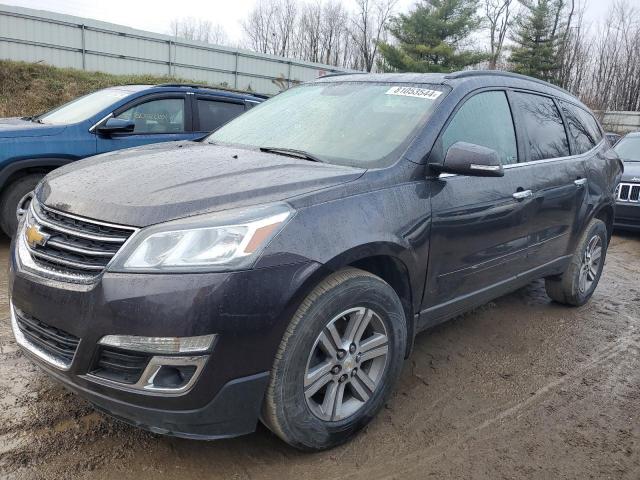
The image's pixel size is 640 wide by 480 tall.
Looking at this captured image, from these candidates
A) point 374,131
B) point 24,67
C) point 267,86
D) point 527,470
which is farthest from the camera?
point 267,86

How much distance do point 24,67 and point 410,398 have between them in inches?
699

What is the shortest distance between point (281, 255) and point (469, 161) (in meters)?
1.19

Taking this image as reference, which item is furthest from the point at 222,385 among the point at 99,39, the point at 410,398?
the point at 99,39

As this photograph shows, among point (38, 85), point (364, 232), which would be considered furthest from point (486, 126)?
point (38, 85)

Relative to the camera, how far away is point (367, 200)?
2.51 meters

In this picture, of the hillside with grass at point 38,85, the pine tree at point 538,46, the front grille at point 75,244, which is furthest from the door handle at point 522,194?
the pine tree at point 538,46

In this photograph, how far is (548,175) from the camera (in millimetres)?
3773

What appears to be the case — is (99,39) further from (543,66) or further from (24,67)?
(543,66)

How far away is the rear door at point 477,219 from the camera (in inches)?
115

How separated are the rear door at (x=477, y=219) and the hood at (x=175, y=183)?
0.65m

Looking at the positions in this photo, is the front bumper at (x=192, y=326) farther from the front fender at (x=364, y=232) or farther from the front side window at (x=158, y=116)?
the front side window at (x=158, y=116)

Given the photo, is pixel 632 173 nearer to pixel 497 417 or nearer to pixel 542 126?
pixel 542 126

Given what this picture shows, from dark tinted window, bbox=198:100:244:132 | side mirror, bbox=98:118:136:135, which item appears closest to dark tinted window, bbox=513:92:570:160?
dark tinted window, bbox=198:100:244:132

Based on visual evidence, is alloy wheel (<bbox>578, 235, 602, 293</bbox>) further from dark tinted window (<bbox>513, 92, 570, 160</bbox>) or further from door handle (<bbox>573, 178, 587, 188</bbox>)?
dark tinted window (<bbox>513, 92, 570, 160</bbox>)
